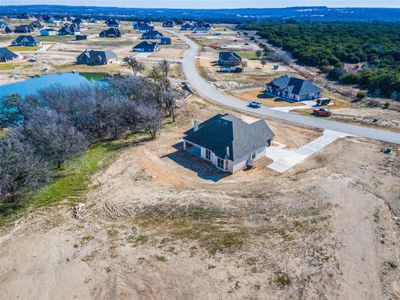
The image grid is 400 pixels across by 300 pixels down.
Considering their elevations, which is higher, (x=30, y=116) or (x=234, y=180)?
(x=30, y=116)

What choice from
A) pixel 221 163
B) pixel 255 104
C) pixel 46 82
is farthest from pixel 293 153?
pixel 46 82

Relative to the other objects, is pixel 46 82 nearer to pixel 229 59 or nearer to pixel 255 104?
pixel 229 59

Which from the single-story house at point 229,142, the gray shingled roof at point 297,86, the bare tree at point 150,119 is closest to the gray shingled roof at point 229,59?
the gray shingled roof at point 297,86

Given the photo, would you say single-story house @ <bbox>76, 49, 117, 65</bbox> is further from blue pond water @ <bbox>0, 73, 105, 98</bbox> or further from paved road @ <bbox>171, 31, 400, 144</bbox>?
paved road @ <bbox>171, 31, 400, 144</bbox>

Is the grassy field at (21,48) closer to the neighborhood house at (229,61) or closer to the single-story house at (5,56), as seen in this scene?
the single-story house at (5,56)

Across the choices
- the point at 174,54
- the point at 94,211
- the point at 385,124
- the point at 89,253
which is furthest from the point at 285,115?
the point at 174,54

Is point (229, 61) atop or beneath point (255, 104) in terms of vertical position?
beneath

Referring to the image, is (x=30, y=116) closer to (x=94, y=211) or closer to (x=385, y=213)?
(x=94, y=211)
